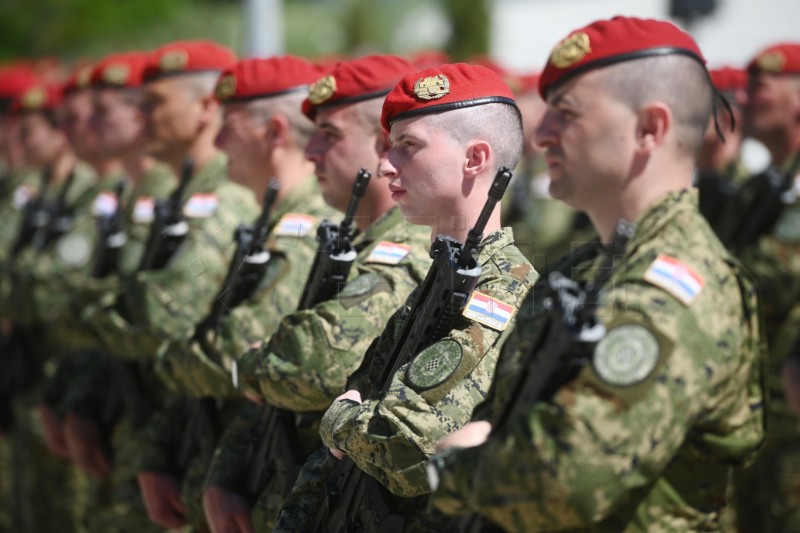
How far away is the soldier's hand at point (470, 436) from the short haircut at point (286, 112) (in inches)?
99.7

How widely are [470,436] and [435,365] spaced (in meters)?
0.40

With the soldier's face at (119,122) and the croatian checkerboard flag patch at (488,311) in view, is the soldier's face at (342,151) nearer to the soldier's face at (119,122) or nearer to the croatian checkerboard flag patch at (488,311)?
the croatian checkerboard flag patch at (488,311)

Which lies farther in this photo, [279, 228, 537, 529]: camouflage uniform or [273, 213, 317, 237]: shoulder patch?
[273, 213, 317, 237]: shoulder patch

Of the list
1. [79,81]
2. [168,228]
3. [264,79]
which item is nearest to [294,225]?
[264,79]

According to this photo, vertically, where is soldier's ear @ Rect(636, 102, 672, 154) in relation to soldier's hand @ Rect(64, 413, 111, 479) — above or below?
above

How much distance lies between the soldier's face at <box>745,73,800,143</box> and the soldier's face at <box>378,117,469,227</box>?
3691 mm

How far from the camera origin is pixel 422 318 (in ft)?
9.87

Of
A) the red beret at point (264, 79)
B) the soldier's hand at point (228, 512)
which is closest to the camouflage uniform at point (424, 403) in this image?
the soldier's hand at point (228, 512)

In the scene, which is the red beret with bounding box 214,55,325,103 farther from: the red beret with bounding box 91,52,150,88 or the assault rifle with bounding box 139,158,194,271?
the red beret with bounding box 91,52,150,88

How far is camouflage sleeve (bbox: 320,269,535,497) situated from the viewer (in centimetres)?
288

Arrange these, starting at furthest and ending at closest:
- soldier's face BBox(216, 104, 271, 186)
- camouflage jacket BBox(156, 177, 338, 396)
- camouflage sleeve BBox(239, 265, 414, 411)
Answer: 1. soldier's face BBox(216, 104, 271, 186)
2. camouflage jacket BBox(156, 177, 338, 396)
3. camouflage sleeve BBox(239, 265, 414, 411)

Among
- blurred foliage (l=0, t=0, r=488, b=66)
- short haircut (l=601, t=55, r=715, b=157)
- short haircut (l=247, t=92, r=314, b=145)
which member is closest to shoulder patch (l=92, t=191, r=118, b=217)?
short haircut (l=247, t=92, r=314, b=145)

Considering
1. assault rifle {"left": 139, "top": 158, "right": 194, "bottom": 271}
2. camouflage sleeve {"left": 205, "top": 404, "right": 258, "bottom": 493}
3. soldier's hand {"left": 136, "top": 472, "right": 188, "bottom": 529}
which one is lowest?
soldier's hand {"left": 136, "top": 472, "right": 188, "bottom": 529}

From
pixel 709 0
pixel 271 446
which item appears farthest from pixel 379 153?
pixel 709 0
